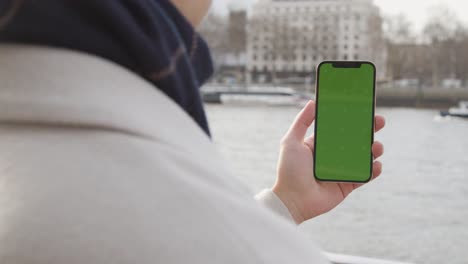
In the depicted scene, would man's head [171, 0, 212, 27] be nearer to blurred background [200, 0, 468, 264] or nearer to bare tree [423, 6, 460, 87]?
blurred background [200, 0, 468, 264]

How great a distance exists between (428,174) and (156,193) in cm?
571

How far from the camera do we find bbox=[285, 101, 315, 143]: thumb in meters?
0.43

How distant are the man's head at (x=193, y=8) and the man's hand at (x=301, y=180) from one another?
20cm

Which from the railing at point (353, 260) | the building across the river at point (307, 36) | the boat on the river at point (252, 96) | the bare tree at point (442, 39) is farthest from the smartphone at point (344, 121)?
the bare tree at point (442, 39)

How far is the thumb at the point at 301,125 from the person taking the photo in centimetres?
43

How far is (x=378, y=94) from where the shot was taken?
7.09 meters

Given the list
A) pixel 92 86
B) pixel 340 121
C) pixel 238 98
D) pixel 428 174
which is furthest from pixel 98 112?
pixel 238 98

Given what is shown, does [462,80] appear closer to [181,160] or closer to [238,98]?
[238,98]

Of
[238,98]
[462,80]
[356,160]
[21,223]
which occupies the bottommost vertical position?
[238,98]

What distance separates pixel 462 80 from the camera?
27.7 ft

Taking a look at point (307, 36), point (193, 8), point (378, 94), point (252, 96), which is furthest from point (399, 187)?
point (193, 8)

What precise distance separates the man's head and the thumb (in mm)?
204

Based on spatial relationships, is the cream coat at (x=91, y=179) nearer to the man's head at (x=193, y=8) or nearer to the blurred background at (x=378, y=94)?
the man's head at (x=193, y=8)

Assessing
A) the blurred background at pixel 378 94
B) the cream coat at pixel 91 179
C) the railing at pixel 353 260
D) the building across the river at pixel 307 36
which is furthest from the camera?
the building across the river at pixel 307 36
